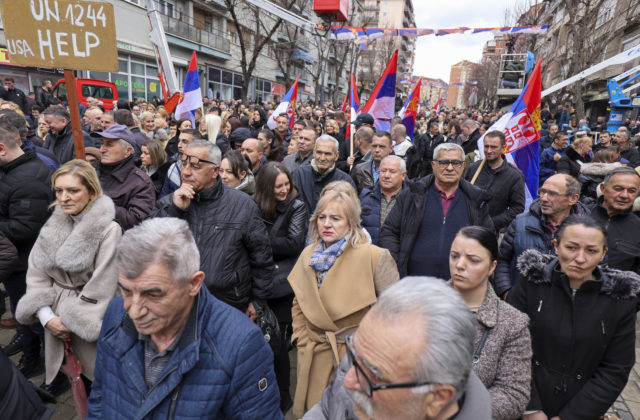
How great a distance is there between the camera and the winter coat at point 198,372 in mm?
1486

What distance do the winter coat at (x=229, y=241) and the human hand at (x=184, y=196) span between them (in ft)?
0.16

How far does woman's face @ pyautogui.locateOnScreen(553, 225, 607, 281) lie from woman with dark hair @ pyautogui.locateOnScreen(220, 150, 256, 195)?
101 inches

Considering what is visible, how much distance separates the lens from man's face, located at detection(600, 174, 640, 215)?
3.18 meters

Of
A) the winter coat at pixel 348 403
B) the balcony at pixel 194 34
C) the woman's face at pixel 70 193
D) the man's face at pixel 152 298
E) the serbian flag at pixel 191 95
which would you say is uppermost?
the balcony at pixel 194 34

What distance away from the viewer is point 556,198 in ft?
9.72

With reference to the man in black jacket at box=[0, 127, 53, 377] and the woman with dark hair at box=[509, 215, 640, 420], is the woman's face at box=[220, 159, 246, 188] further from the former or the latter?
the woman with dark hair at box=[509, 215, 640, 420]


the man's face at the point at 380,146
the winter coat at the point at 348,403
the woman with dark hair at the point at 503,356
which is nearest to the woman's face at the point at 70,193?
the winter coat at the point at 348,403

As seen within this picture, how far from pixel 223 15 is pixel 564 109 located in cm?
2420

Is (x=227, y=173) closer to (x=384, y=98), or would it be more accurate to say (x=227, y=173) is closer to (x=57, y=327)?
(x=57, y=327)

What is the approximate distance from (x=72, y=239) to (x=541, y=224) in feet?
11.3

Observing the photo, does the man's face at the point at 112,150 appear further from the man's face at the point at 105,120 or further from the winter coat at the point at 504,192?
the winter coat at the point at 504,192

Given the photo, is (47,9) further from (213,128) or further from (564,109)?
(564,109)

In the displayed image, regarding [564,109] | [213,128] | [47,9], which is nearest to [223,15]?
[564,109]

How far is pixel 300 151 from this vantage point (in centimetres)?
534
